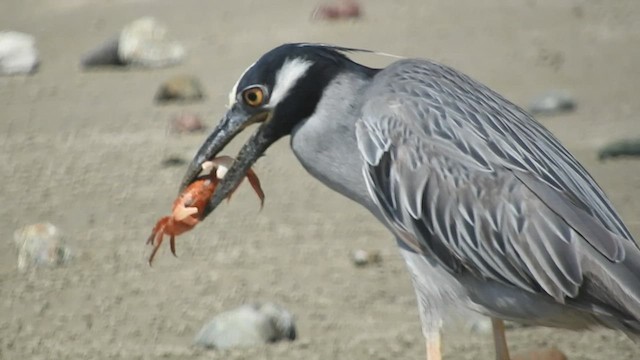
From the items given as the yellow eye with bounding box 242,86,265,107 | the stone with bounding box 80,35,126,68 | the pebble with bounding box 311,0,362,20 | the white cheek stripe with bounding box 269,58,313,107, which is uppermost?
the white cheek stripe with bounding box 269,58,313,107

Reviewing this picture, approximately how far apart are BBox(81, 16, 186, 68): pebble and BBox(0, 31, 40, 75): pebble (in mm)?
365

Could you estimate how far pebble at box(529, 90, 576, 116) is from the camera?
9188 mm

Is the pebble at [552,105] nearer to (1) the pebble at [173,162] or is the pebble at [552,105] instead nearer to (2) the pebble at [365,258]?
(1) the pebble at [173,162]

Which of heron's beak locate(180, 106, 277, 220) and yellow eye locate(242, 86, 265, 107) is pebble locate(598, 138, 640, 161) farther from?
yellow eye locate(242, 86, 265, 107)

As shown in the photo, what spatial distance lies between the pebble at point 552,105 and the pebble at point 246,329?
3591mm

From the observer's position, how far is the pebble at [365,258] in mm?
6871

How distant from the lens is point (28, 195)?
815 centimetres

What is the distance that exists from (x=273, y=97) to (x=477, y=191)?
2.56 ft

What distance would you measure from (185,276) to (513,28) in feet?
16.7

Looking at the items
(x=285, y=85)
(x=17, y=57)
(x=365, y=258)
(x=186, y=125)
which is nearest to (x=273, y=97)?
(x=285, y=85)

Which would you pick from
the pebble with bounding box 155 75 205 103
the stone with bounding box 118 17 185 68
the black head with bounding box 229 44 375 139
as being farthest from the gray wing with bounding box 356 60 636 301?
the stone with bounding box 118 17 185 68

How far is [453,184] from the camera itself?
16.8 feet

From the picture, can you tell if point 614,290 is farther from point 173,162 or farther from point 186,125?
point 186,125

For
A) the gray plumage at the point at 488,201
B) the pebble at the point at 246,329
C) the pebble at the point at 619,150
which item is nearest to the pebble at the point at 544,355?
the gray plumage at the point at 488,201
